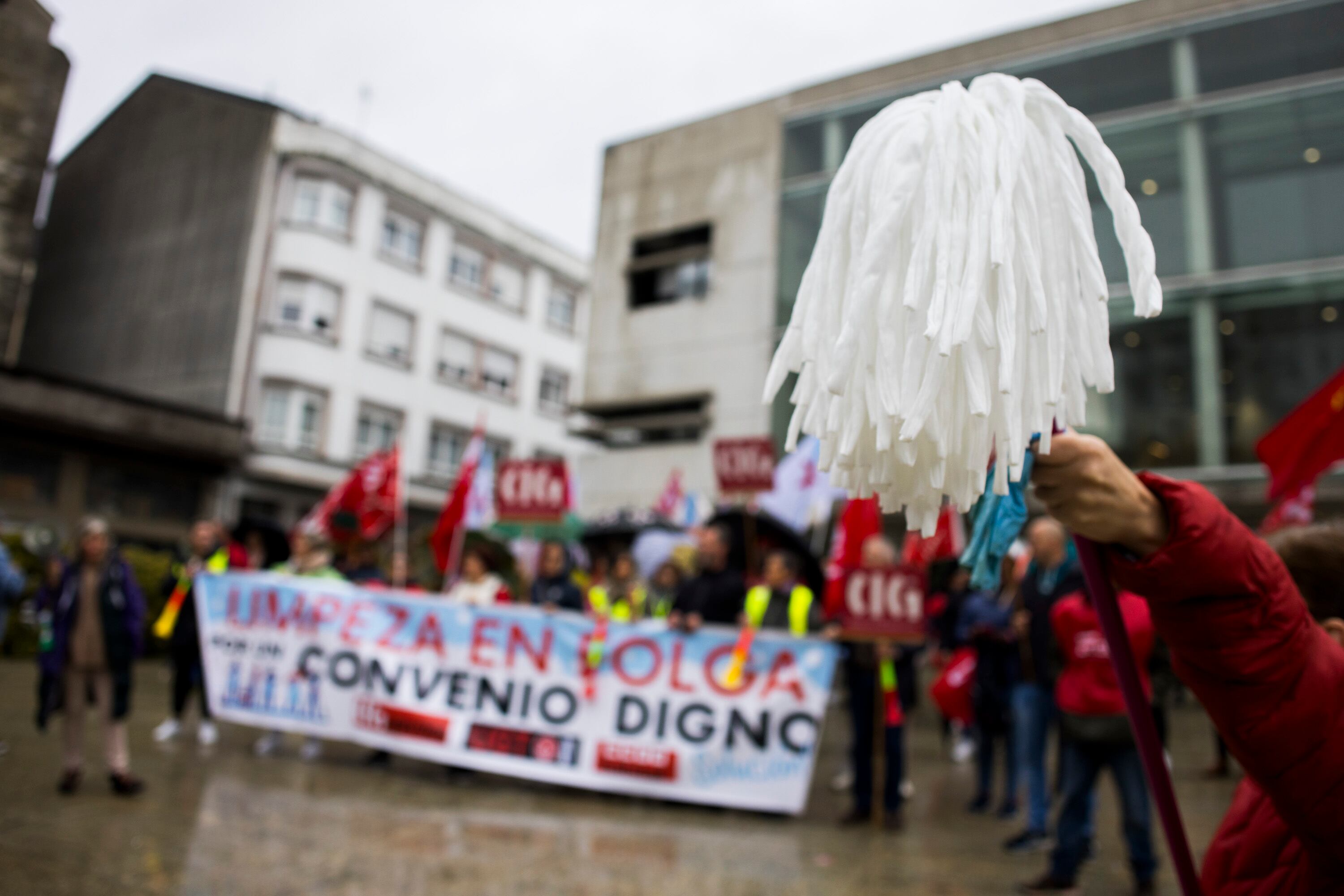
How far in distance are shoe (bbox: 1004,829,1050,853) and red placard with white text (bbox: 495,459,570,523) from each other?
4875 millimetres

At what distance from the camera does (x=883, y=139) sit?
1.20 metres

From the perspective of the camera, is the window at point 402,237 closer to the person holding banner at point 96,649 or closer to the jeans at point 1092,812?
the person holding banner at point 96,649

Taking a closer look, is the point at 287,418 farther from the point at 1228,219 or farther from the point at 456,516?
the point at 1228,219

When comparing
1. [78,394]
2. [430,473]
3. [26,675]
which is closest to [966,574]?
[26,675]

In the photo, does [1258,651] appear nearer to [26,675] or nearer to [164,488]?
[26,675]

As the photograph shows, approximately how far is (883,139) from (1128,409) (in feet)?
50.8

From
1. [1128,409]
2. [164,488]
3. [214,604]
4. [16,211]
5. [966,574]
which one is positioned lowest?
[214,604]

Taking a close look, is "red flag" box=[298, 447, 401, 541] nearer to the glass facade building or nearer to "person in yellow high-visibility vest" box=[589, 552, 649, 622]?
"person in yellow high-visibility vest" box=[589, 552, 649, 622]

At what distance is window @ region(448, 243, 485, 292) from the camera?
99.0ft

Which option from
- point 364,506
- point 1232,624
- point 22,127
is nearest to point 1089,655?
point 1232,624

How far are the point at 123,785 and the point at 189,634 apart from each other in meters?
2.45

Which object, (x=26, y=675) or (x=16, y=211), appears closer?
(x=26, y=675)

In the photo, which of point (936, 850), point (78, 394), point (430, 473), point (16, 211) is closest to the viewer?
point (936, 850)

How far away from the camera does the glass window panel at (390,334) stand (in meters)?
27.4
